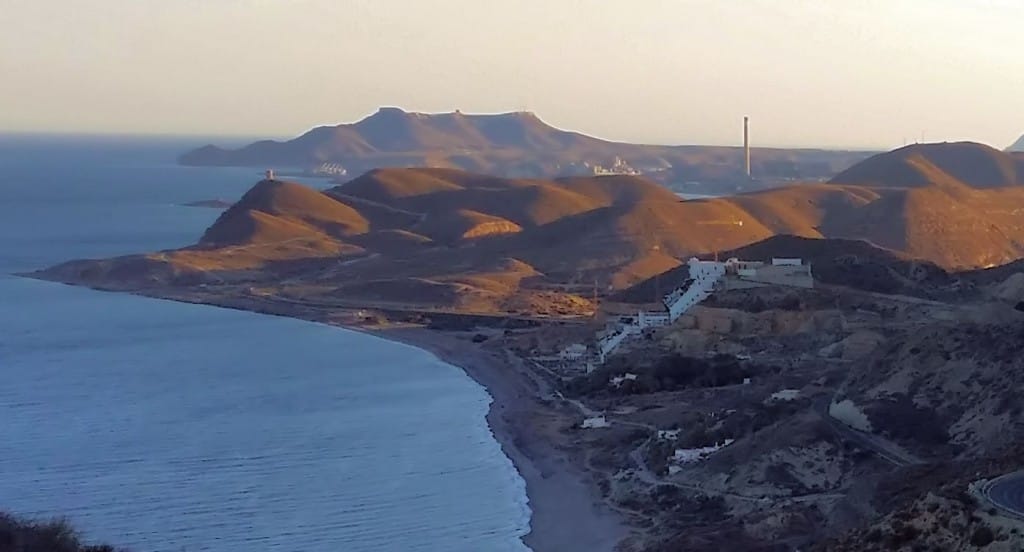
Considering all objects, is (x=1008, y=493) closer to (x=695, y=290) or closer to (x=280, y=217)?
(x=695, y=290)

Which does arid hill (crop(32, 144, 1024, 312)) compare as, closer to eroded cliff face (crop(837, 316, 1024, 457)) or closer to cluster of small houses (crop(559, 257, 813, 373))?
cluster of small houses (crop(559, 257, 813, 373))

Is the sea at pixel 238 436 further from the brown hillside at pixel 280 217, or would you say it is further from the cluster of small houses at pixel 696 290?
the brown hillside at pixel 280 217

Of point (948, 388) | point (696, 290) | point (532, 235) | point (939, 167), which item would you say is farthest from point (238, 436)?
point (939, 167)

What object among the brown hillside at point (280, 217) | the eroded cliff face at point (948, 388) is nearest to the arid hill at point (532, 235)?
the brown hillside at point (280, 217)

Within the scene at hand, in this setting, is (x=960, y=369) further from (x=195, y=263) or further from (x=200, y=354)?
(x=195, y=263)

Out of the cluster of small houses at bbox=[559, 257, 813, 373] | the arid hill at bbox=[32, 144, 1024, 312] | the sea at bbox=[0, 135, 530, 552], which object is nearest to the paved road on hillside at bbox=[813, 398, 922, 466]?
the sea at bbox=[0, 135, 530, 552]

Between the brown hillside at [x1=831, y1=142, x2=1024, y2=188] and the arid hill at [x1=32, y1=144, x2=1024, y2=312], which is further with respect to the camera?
the brown hillside at [x1=831, y1=142, x2=1024, y2=188]
